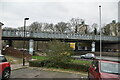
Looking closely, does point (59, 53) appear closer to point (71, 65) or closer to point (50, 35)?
point (71, 65)

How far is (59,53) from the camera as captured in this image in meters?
16.5

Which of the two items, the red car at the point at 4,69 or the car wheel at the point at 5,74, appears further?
the car wheel at the point at 5,74

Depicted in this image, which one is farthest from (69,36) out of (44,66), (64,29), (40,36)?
(44,66)

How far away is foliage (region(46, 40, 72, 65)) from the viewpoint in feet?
54.0

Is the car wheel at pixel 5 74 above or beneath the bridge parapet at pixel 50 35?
beneath

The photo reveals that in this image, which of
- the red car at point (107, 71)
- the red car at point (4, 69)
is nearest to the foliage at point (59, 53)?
the red car at point (4, 69)

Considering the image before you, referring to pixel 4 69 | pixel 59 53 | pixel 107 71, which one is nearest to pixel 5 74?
pixel 4 69

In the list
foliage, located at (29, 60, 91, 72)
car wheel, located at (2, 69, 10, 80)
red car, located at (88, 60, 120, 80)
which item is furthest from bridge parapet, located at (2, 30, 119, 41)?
red car, located at (88, 60, 120, 80)

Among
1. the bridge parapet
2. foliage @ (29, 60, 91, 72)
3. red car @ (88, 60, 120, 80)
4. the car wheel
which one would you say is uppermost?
the bridge parapet

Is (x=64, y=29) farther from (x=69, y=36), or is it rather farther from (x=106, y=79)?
(x=106, y=79)

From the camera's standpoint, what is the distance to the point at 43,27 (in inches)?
2584

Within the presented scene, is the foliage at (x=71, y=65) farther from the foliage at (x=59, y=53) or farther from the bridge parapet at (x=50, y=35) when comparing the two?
the bridge parapet at (x=50, y=35)

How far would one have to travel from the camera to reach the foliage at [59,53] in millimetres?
16469

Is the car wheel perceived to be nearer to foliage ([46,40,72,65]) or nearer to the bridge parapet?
foliage ([46,40,72,65])
